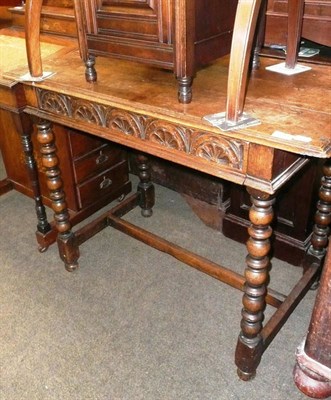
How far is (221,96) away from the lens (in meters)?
1.28

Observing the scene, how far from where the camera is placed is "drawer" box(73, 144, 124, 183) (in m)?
2.25

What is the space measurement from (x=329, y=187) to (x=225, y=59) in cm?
62

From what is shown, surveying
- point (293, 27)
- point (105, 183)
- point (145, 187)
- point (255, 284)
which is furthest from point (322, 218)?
point (105, 183)

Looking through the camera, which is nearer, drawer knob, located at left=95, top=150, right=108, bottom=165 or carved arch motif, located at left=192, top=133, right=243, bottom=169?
carved arch motif, located at left=192, top=133, right=243, bottom=169

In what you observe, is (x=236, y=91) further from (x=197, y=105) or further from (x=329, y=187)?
(x=329, y=187)

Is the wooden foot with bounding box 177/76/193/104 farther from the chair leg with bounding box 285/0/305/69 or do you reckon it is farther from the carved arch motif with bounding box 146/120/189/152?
the chair leg with bounding box 285/0/305/69

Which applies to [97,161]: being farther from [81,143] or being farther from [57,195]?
[57,195]

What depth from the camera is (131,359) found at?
5.23 feet

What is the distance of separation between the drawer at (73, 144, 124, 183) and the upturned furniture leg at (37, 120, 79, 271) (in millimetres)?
390

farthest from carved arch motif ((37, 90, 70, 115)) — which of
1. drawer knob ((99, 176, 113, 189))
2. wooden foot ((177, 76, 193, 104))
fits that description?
drawer knob ((99, 176, 113, 189))

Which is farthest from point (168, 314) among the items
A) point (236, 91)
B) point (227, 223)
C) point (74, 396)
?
point (236, 91)

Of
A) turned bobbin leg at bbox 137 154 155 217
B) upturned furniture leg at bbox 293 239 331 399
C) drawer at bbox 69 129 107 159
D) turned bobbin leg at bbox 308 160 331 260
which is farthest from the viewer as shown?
turned bobbin leg at bbox 137 154 155 217

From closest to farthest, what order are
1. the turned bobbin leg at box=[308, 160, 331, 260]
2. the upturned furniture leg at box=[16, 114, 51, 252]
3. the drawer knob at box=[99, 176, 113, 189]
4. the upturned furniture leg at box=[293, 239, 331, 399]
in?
1. the upturned furniture leg at box=[293, 239, 331, 399]
2. the turned bobbin leg at box=[308, 160, 331, 260]
3. the upturned furniture leg at box=[16, 114, 51, 252]
4. the drawer knob at box=[99, 176, 113, 189]

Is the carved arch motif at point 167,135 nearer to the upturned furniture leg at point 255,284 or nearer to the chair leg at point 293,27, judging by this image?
the upturned furniture leg at point 255,284
